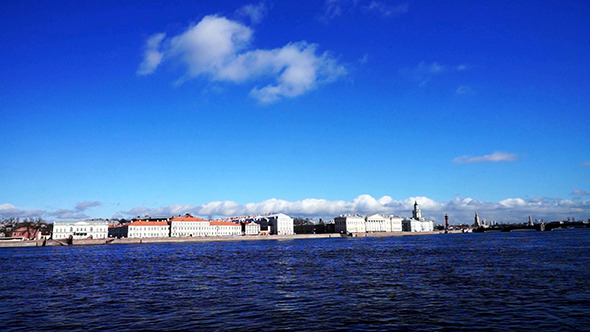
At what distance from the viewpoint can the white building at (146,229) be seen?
148000 millimetres

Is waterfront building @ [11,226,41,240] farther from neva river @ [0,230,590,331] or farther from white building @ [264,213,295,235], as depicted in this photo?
neva river @ [0,230,590,331]

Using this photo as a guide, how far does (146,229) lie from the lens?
497ft

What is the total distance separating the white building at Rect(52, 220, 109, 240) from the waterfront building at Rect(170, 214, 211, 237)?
75.6 feet

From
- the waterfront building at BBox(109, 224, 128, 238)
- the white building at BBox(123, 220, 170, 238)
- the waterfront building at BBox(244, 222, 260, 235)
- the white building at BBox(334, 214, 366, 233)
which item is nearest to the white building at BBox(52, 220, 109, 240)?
the waterfront building at BBox(109, 224, 128, 238)

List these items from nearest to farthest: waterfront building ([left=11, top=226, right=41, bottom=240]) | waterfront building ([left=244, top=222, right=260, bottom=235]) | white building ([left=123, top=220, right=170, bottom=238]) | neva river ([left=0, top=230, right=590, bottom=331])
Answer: neva river ([left=0, top=230, right=590, bottom=331]) → waterfront building ([left=11, top=226, right=41, bottom=240]) → white building ([left=123, top=220, right=170, bottom=238]) → waterfront building ([left=244, top=222, right=260, bottom=235])

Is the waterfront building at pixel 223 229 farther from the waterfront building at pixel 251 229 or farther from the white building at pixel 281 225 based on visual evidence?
the white building at pixel 281 225

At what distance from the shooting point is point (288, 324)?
1346 centimetres

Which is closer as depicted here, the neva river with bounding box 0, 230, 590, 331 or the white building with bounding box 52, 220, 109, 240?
the neva river with bounding box 0, 230, 590, 331

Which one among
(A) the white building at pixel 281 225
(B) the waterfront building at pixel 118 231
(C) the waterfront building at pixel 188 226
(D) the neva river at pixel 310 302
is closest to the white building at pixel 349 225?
(A) the white building at pixel 281 225

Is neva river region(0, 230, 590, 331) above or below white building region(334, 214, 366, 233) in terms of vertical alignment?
below

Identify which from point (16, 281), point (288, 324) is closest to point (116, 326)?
point (288, 324)

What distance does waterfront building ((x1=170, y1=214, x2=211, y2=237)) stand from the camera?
157 m

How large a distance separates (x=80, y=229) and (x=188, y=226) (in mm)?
36061

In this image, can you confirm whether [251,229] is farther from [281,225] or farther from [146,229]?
[146,229]
